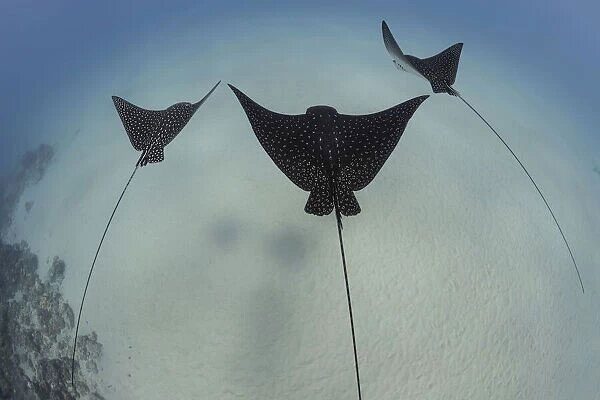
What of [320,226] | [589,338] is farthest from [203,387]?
[589,338]

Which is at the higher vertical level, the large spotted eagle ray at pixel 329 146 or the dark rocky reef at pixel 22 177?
the dark rocky reef at pixel 22 177

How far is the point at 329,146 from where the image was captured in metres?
4.93

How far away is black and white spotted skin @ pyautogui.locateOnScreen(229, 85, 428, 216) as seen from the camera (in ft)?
16.1

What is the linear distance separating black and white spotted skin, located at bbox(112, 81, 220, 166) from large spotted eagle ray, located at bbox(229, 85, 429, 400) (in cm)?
142

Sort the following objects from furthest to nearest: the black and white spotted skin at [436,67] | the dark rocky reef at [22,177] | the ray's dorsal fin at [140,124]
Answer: the dark rocky reef at [22,177] → the black and white spotted skin at [436,67] → the ray's dorsal fin at [140,124]

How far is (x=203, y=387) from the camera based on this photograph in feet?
21.5

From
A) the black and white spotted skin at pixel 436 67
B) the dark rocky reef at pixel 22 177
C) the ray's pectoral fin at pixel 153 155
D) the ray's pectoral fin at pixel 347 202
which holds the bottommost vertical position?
the ray's pectoral fin at pixel 347 202

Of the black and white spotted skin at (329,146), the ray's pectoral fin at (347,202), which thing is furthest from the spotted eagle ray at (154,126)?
the ray's pectoral fin at (347,202)

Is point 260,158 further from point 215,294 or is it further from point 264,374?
point 264,374

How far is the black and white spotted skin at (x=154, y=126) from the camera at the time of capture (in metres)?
5.96

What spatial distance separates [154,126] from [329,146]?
2648 mm

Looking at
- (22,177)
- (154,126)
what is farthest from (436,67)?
(22,177)

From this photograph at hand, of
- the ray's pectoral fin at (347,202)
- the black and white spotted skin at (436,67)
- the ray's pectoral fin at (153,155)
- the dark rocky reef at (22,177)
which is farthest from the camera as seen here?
the dark rocky reef at (22,177)

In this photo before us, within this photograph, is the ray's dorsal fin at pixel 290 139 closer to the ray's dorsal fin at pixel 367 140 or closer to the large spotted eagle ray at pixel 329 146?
the large spotted eagle ray at pixel 329 146
